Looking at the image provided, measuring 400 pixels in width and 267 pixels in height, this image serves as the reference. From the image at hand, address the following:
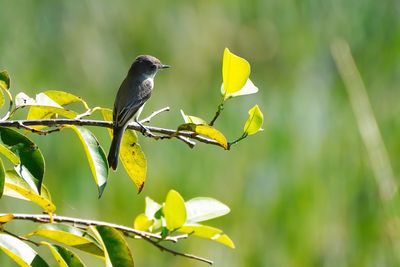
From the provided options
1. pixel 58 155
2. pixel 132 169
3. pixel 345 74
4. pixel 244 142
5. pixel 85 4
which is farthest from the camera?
pixel 85 4

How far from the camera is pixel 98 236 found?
2.24 metres

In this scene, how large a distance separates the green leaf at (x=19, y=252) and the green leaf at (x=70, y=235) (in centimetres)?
11

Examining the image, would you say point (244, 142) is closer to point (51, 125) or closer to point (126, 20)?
point (126, 20)

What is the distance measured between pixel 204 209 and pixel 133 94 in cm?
137

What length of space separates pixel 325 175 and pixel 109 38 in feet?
6.44

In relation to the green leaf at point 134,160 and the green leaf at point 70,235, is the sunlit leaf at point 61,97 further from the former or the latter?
the green leaf at point 70,235

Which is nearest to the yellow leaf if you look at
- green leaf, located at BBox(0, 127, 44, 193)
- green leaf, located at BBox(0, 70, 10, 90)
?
green leaf, located at BBox(0, 127, 44, 193)

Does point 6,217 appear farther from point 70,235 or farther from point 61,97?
point 61,97

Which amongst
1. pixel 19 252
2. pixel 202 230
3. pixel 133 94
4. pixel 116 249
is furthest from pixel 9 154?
pixel 133 94

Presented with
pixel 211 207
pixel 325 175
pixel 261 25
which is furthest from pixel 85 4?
pixel 211 207

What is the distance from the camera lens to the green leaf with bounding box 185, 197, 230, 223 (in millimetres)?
2582

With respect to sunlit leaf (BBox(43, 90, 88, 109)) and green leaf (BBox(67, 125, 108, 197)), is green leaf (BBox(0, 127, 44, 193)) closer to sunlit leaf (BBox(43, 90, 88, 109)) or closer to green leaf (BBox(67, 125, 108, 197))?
green leaf (BBox(67, 125, 108, 197))

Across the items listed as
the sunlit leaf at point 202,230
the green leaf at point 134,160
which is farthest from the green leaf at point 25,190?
the sunlit leaf at point 202,230

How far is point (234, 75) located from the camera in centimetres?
249
